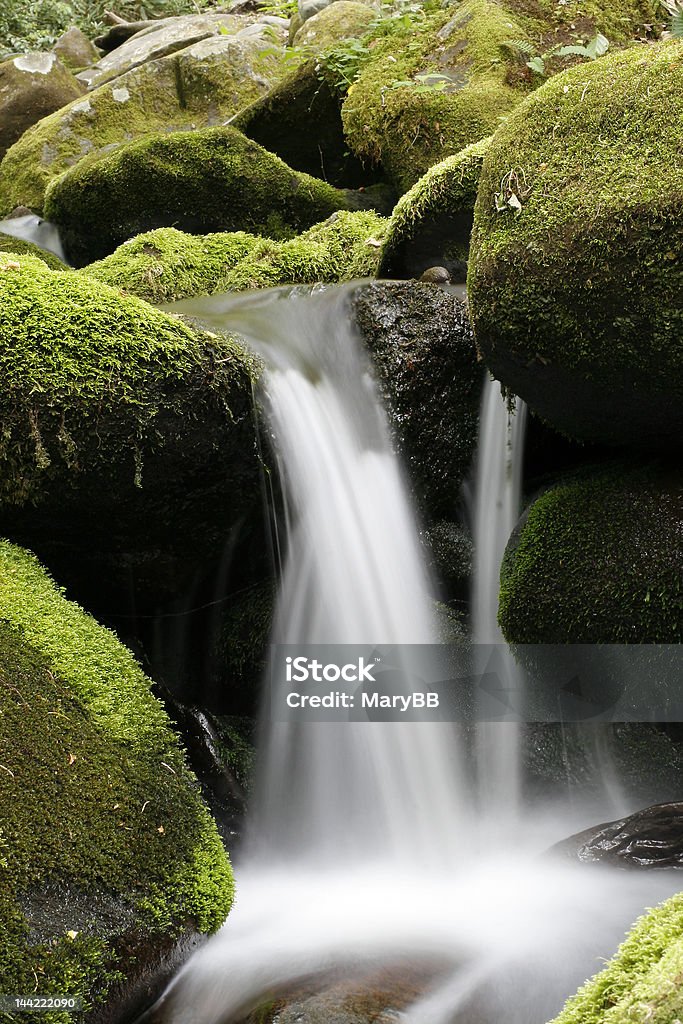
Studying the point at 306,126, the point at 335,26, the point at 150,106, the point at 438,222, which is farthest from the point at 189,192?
the point at 150,106

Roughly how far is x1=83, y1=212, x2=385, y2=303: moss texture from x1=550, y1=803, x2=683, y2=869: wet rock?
137 inches

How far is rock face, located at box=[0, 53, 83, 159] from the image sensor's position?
9.59 metres

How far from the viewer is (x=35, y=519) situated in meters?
3.49

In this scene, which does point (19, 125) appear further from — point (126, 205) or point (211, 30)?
point (126, 205)

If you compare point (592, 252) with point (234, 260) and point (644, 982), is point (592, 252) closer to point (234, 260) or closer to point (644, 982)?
point (644, 982)

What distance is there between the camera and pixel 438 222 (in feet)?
16.1

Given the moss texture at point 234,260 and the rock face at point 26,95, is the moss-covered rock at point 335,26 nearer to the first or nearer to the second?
the moss texture at point 234,260

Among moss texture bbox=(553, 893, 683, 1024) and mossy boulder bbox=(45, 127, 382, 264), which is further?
mossy boulder bbox=(45, 127, 382, 264)

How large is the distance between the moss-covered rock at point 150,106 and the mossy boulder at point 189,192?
185cm

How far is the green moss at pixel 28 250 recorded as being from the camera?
245 inches

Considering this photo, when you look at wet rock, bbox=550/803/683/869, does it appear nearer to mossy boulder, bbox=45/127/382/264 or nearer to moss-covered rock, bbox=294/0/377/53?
mossy boulder, bbox=45/127/382/264

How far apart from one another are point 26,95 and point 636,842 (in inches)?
375

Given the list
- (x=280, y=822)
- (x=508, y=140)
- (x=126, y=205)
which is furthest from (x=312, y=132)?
(x=280, y=822)

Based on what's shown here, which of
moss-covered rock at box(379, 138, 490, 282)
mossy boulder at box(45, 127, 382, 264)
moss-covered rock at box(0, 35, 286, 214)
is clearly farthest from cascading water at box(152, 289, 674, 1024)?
moss-covered rock at box(0, 35, 286, 214)
